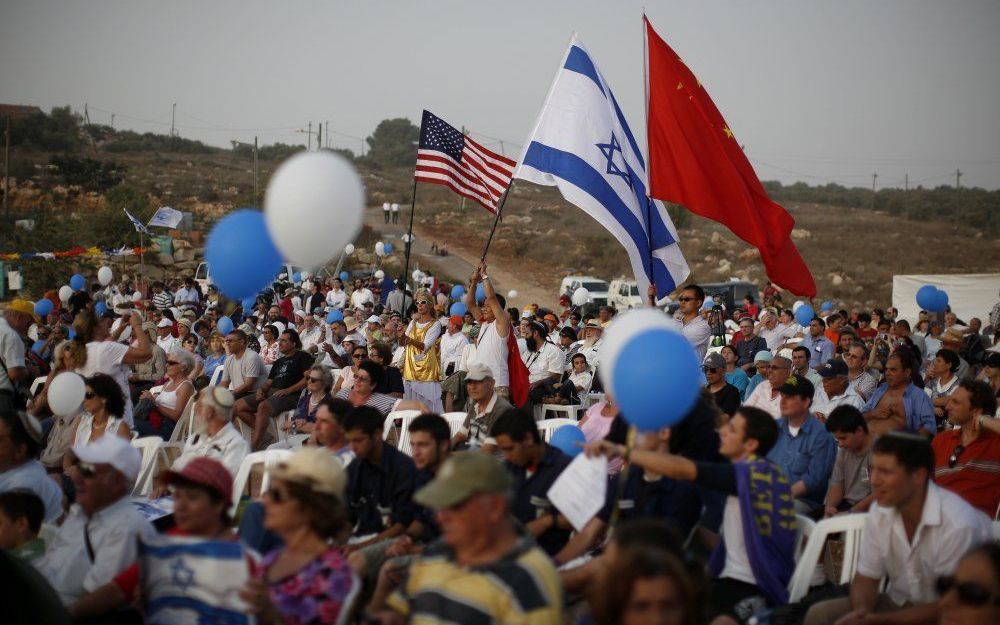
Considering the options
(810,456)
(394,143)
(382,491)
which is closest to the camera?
(382,491)

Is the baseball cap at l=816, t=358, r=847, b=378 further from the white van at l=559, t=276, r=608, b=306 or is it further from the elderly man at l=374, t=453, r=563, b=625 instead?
the white van at l=559, t=276, r=608, b=306

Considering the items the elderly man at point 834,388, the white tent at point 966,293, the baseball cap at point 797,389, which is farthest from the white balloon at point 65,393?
the white tent at point 966,293

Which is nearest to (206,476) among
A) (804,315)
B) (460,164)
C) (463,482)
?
(463,482)

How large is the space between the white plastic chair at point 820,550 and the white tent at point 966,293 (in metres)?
19.7

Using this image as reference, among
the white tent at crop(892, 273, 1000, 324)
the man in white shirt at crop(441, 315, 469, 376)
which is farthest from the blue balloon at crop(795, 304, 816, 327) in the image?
the white tent at crop(892, 273, 1000, 324)

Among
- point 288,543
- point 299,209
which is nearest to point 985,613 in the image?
point 288,543

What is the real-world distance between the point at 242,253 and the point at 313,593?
195 cm

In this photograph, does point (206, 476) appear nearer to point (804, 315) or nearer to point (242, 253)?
point (242, 253)

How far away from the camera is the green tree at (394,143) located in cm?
10375

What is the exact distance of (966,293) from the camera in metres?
23.1

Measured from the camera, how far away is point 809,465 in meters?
6.16

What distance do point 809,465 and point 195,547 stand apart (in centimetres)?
408

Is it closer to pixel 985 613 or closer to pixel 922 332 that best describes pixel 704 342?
pixel 985 613

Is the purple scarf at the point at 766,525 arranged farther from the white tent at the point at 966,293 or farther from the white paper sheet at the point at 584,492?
the white tent at the point at 966,293
